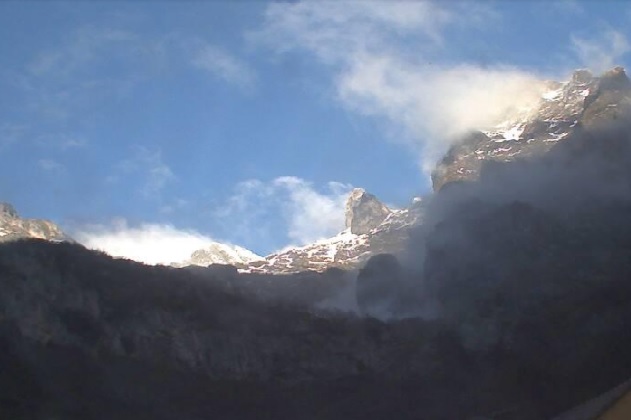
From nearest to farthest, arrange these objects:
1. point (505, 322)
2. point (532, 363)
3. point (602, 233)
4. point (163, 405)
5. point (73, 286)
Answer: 1. point (163, 405)
2. point (73, 286)
3. point (532, 363)
4. point (505, 322)
5. point (602, 233)

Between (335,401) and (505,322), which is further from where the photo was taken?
(505,322)

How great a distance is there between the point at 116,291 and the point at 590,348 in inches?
2699

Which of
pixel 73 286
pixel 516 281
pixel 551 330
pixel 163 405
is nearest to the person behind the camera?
pixel 163 405

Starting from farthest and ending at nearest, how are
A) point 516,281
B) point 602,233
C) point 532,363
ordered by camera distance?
1. point 602,233
2. point 516,281
3. point 532,363

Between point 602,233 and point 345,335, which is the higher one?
point 602,233

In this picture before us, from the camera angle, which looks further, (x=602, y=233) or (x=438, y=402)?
(x=602, y=233)

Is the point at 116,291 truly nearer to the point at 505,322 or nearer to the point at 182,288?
the point at 182,288

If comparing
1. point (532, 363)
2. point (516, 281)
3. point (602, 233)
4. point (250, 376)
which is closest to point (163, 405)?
point (250, 376)

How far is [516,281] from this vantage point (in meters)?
161

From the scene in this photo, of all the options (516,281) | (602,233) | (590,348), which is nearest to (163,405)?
(590,348)

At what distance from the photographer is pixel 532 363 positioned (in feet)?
422

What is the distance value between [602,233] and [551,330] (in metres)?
48.3

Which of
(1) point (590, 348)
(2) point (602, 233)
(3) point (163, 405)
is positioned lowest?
(3) point (163, 405)

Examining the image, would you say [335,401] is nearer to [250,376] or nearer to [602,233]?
[250,376]
